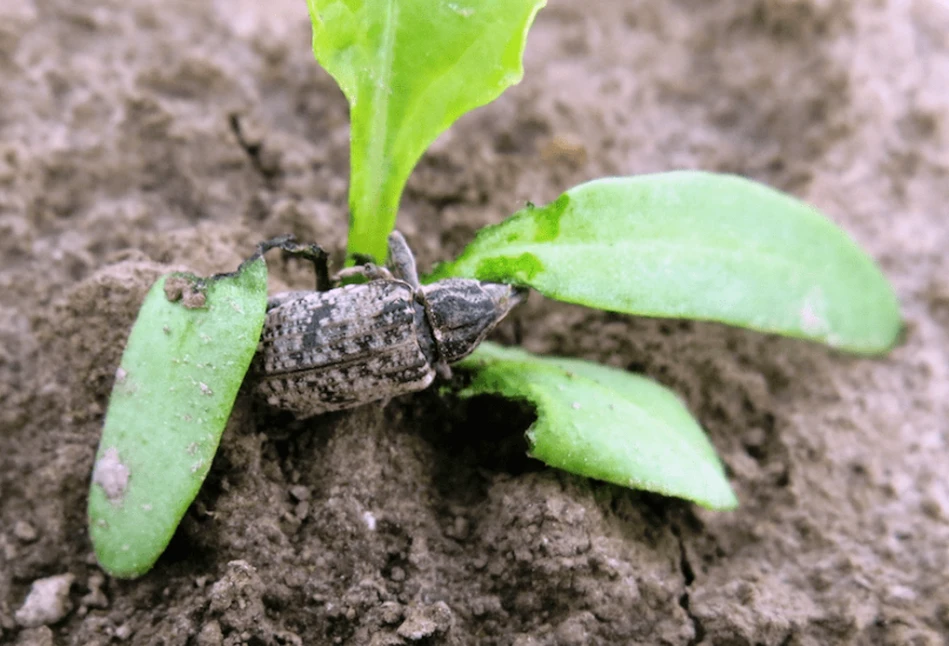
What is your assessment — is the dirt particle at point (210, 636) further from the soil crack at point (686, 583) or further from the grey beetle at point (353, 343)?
the soil crack at point (686, 583)

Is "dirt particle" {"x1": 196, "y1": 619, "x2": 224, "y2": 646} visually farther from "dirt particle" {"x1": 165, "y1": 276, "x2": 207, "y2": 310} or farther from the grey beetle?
"dirt particle" {"x1": 165, "y1": 276, "x2": 207, "y2": 310}

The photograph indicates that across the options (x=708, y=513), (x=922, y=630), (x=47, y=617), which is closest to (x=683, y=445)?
(x=708, y=513)

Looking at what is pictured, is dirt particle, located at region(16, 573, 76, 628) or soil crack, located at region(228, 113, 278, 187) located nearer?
dirt particle, located at region(16, 573, 76, 628)

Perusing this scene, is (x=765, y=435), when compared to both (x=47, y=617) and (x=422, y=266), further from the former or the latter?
(x=47, y=617)

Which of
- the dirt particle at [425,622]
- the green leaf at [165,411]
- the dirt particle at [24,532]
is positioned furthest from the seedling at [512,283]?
the dirt particle at [425,622]

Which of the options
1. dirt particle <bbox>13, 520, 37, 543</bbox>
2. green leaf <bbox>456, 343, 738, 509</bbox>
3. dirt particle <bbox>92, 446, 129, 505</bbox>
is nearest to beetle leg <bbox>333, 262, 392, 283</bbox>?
green leaf <bbox>456, 343, 738, 509</bbox>

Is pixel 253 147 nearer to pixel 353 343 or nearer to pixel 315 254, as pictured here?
pixel 315 254

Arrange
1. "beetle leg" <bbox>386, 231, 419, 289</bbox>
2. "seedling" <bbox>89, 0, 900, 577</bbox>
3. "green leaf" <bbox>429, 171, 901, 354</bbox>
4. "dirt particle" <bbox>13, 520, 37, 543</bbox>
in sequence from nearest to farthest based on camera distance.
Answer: "seedling" <bbox>89, 0, 900, 577</bbox>, "dirt particle" <bbox>13, 520, 37, 543</bbox>, "green leaf" <bbox>429, 171, 901, 354</bbox>, "beetle leg" <bbox>386, 231, 419, 289</bbox>

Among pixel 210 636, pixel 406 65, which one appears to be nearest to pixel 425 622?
pixel 210 636
